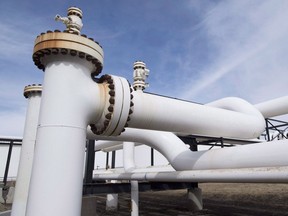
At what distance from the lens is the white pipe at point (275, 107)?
9.02m

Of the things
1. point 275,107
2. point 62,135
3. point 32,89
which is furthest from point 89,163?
point 275,107

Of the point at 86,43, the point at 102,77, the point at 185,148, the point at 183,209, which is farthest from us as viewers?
the point at 183,209

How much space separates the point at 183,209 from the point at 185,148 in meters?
8.27

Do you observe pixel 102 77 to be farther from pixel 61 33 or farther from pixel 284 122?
pixel 284 122

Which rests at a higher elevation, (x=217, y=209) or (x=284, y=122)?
(x=284, y=122)

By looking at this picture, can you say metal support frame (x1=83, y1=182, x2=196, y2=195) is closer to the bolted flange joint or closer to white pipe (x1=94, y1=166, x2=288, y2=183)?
white pipe (x1=94, y1=166, x2=288, y2=183)

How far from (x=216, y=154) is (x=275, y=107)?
17.2 feet

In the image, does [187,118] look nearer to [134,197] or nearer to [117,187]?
[117,187]

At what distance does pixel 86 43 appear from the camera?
3430 millimetres

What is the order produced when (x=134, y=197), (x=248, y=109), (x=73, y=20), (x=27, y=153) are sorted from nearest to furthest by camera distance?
(x=73, y=20), (x=27, y=153), (x=248, y=109), (x=134, y=197)

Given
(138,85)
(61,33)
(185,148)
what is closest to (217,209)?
(185,148)

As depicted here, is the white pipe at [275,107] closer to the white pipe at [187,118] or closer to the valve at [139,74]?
the white pipe at [187,118]

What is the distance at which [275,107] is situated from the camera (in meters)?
9.27

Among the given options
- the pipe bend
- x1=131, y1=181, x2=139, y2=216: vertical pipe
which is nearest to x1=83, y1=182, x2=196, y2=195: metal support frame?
x1=131, y1=181, x2=139, y2=216: vertical pipe
